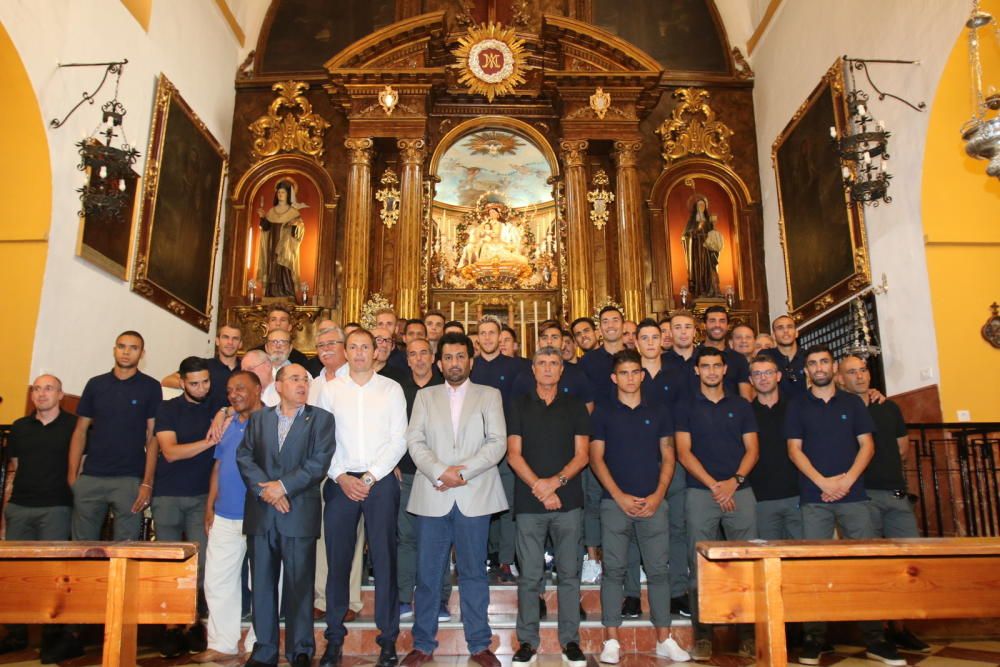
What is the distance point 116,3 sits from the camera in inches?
298

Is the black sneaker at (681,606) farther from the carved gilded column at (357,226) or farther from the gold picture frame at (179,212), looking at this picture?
the gold picture frame at (179,212)

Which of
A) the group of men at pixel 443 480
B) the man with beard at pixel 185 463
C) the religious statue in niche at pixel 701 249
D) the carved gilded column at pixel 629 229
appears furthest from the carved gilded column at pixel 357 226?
the man with beard at pixel 185 463

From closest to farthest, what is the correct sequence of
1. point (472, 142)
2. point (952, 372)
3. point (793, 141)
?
point (952, 372) → point (793, 141) → point (472, 142)

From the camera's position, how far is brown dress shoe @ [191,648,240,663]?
4043 mm

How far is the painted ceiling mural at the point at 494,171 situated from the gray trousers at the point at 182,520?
7319mm

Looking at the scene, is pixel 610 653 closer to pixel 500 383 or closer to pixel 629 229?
pixel 500 383

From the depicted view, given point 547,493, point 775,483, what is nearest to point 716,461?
point 775,483

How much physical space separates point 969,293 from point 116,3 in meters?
8.59

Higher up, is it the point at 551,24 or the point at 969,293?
the point at 551,24

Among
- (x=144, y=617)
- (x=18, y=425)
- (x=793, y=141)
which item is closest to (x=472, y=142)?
(x=793, y=141)

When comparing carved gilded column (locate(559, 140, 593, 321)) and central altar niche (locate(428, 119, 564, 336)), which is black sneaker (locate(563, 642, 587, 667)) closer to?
carved gilded column (locate(559, 140, 593, 321))

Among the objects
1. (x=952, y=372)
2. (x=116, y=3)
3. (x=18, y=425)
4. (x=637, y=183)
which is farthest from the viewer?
(x=637, y=183)

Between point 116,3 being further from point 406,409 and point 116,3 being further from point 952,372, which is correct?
point 952,372

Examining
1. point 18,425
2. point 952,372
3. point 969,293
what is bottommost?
point 18,425
